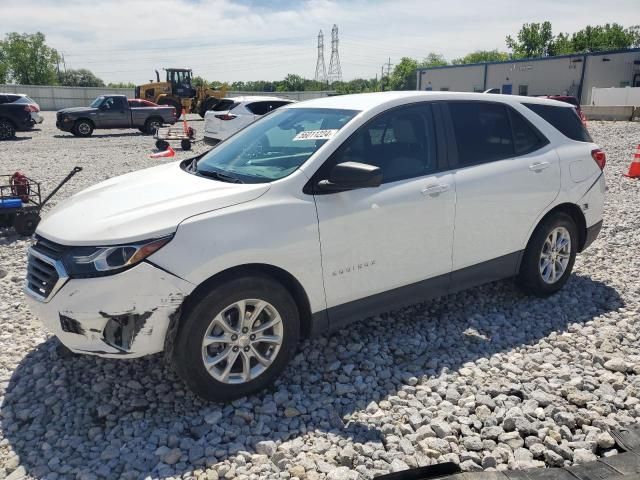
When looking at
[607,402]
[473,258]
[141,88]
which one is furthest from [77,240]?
[141,88]

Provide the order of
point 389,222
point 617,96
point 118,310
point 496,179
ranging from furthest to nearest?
1. point 617,96
2. point 496,179
3. point 389,222
4. point 118,310

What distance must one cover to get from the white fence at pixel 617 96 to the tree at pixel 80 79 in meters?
85.6

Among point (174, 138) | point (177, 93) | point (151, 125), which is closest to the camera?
point (174, 138)

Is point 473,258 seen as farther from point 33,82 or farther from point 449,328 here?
point 33,82

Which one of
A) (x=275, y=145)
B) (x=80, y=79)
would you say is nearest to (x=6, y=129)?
(x=275, y=145)

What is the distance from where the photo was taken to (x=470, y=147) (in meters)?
4.24

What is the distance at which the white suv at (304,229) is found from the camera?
299 cm

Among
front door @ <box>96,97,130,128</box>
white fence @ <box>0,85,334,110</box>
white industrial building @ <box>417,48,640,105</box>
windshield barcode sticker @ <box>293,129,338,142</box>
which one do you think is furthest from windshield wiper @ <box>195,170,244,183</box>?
white fence @ <box>0,85,334,110</box>

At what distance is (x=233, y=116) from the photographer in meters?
16.1

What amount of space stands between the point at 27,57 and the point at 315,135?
325 feet

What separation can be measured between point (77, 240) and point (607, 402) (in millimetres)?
3317

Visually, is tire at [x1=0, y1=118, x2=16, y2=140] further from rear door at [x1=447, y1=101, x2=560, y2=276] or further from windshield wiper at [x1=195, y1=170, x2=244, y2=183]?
rear door at [x1=447, y1=101, x2=560, y2=276]

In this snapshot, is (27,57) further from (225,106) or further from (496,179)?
(496,179)

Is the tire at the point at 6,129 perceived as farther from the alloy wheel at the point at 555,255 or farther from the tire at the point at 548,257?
the alloy wheel at the point at 555,255
